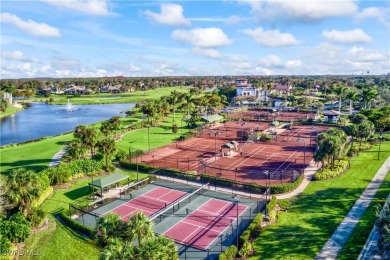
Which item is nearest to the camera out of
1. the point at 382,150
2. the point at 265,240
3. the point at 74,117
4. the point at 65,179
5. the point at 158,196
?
the point at 265,240

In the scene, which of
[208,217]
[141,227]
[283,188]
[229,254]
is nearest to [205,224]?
[208,217]

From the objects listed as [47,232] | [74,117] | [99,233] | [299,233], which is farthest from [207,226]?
[74,117]

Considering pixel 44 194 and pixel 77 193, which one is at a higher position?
pixel 44 194

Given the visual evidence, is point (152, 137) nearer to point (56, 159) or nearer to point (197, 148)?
point (197, 148)

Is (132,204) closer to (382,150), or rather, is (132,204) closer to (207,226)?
(207,226)

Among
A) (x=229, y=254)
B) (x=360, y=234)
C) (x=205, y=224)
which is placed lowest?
(x=205, y=224)

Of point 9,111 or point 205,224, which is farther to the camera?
point 9,111

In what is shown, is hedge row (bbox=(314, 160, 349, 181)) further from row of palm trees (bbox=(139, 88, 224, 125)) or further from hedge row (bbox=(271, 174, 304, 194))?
row of palm trees (bbox=(139, 88, 224, 125))
